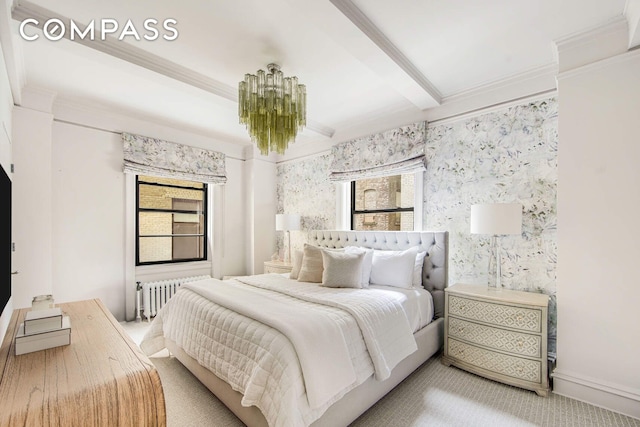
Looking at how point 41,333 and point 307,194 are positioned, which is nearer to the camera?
point 41,333

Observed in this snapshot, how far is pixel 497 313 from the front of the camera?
7.55ft

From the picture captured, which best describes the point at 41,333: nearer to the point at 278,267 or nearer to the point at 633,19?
the point at 278,267

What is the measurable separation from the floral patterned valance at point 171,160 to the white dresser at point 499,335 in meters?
3.75

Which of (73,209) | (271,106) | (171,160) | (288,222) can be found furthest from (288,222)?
(73,209)

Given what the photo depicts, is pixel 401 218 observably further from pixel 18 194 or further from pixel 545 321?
pixel 18 194

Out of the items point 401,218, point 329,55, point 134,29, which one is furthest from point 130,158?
point 401,218

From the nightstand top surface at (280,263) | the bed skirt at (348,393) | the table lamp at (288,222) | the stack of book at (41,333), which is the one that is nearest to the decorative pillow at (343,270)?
the bed skirt at (348,393)

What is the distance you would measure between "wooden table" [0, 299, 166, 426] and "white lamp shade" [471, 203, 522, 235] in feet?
8.34

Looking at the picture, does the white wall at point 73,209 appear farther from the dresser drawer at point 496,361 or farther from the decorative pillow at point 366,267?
the dresser drawer at point 496,361

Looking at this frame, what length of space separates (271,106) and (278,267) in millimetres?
2559

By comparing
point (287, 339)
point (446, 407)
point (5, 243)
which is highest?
point (5, 243)

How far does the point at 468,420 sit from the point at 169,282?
3.72 metres

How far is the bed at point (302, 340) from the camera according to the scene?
58.8 inches

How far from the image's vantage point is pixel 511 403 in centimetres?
203
